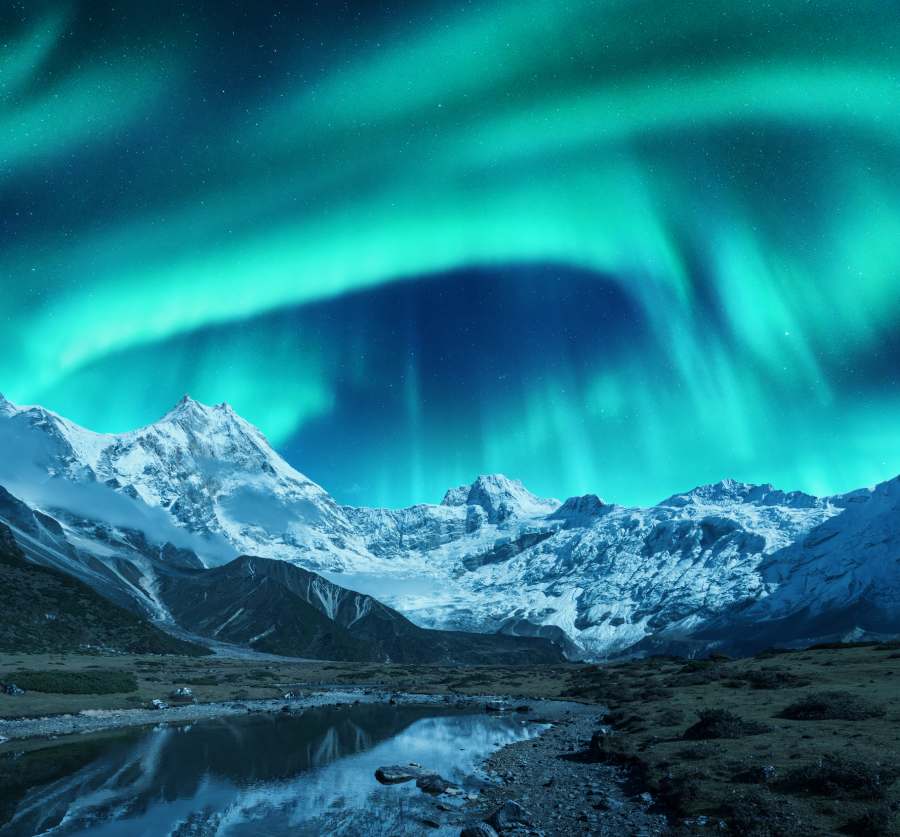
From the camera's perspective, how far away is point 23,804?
31906 millimetres

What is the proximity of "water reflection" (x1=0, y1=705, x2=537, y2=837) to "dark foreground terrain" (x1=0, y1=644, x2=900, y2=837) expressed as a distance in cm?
412

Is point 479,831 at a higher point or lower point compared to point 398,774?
higher

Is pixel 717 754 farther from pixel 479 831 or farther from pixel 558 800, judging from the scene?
pixel 479 831

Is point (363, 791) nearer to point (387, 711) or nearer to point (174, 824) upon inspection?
point (174, 824)

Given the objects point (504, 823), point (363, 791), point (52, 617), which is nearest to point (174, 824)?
point (363, 791)

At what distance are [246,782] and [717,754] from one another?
27077 millimetres

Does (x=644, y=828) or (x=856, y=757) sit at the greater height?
(x=856, y=757)

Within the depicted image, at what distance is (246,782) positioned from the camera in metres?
38.8

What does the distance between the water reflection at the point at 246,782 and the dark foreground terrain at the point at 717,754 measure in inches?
162

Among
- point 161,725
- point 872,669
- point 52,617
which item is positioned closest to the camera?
point 872,669

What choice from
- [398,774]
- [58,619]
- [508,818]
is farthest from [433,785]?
[58,619]

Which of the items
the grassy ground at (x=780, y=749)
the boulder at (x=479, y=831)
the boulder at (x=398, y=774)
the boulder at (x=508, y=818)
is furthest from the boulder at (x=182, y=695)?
the boulder at (x=479, y=831)

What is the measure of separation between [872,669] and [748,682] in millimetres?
11213

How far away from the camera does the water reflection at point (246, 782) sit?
29703mm
